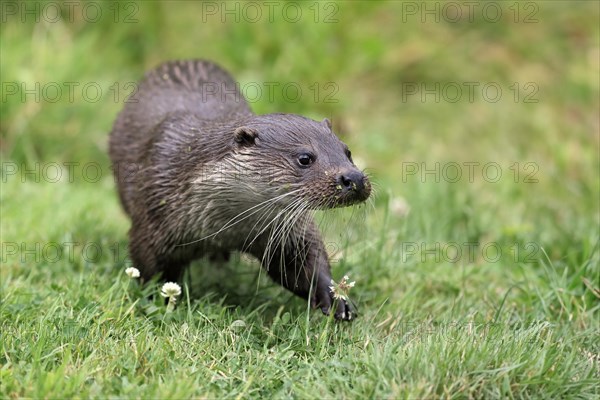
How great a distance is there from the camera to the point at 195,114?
4434 millimetres

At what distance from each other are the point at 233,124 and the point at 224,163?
253 mm

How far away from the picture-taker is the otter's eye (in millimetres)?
3666

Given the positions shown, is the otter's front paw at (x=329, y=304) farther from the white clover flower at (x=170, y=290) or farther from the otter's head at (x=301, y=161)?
the white clover flower at (x=170, y=290)

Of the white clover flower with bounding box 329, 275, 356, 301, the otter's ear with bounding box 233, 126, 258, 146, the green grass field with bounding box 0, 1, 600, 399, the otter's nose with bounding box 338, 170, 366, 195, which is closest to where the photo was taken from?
the green grass field with bounding box 0, 1, 600, 399

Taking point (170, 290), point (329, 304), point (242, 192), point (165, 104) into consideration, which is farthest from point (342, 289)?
point (165, 104)

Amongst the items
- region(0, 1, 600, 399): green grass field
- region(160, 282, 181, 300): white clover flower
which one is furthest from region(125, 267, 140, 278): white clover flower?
region(160, 282, 181, 300): white clover flower

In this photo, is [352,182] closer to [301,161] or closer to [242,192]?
[301,161]

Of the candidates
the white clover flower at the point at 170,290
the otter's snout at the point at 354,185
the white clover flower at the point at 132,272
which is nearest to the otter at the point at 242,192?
the otter's snout at the point at 354,185

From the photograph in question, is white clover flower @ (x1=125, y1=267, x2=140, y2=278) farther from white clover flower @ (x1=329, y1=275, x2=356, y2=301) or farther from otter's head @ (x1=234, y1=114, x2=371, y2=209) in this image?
white clover flower @ (x1=329, y1=275, x2=356, y2=301)

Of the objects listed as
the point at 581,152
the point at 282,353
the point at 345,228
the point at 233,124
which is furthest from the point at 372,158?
the point at 282,353

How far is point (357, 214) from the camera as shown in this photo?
13.7 feet

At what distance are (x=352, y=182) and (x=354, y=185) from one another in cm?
1

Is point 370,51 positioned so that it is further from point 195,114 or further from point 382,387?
point 382,387

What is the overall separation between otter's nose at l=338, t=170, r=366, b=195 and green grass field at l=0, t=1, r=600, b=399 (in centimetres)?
55
